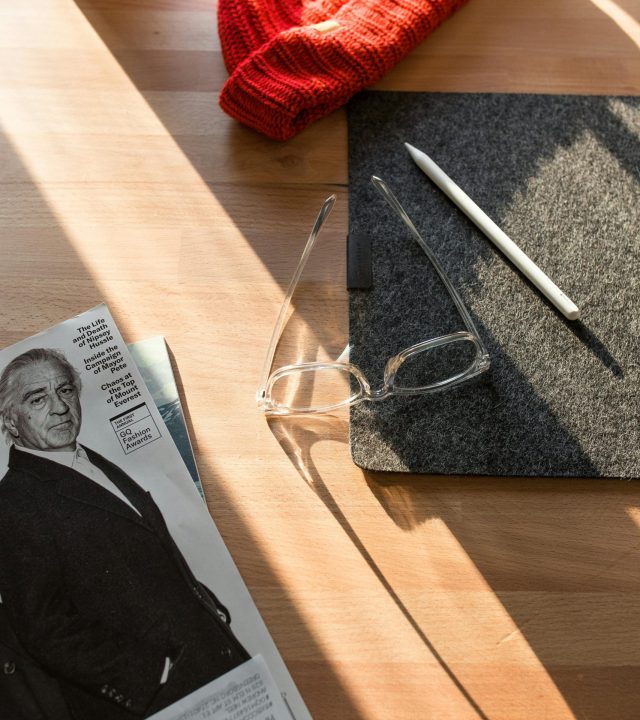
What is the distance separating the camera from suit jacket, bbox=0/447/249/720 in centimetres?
44

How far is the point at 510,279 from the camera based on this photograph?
538mm

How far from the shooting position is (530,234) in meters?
0.55

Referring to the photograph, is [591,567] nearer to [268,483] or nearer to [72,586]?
[268,483]

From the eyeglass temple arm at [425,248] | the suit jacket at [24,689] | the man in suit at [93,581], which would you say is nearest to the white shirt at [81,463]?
the man in suit at [93,581]

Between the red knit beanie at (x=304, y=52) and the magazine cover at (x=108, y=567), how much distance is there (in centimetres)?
24

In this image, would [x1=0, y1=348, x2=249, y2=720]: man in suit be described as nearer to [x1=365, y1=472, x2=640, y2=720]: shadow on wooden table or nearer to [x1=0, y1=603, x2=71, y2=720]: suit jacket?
[x1=0, y1=603, x2=71, y2=720]: suit jacket

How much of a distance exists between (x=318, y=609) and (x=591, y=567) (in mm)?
194

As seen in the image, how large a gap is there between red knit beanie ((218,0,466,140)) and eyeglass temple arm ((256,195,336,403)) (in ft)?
0.26

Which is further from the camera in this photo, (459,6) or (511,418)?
(459,6)

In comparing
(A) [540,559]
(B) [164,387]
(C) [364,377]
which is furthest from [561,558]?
(B) [164,387]

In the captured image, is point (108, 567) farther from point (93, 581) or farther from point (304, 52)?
point (304, 52)

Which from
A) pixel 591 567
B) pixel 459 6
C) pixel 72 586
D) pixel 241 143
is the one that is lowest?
pixel 72 586

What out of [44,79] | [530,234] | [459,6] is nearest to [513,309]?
[530,234]

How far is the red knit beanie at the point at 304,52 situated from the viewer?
57 centimetres
